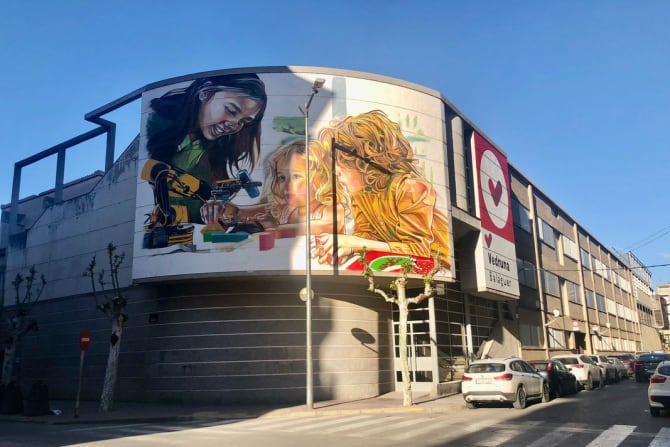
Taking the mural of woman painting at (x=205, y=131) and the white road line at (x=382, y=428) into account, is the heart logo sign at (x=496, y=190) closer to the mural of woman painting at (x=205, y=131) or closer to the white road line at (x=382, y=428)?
the mural of woman painting at (x=205, y=131)

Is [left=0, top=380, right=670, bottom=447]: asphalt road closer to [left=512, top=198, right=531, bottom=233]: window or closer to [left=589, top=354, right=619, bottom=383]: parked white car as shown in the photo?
[left=589, top=354, right=619, bottom=383]: parked white car

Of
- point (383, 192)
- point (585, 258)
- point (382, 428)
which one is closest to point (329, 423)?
point (382, 428)

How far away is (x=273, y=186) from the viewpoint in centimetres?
2180

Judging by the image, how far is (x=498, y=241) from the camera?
30.3m

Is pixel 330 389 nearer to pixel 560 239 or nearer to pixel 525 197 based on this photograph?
pixel 525 197

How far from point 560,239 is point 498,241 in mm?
22058

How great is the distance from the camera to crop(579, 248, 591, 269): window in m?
55.6

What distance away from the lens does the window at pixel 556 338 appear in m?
42.2

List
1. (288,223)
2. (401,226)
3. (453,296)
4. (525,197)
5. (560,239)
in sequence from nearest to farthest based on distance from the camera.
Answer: (288,223)
(401,226)
(453,296)
(525,197)
(560,239)

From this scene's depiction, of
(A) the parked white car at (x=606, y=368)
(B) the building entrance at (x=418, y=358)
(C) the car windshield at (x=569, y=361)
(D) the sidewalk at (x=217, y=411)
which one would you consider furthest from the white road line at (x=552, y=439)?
(A) the parked white car at (x=606, y=368)

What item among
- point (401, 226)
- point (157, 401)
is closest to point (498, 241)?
point (401, 226)

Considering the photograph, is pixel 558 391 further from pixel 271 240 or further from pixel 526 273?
pixel 526 273

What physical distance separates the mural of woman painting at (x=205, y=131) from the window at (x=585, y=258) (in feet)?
143

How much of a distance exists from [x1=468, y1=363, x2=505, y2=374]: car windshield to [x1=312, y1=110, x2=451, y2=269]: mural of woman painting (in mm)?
6519
